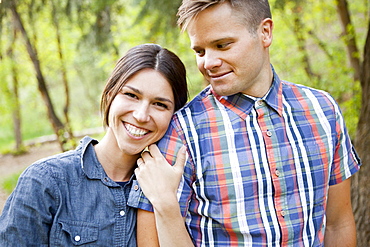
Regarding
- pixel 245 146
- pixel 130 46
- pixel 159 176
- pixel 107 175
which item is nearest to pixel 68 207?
pixel 107 175

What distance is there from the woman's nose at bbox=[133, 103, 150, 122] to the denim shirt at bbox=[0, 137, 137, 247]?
0.32 m

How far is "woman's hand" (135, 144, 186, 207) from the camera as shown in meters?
1.74

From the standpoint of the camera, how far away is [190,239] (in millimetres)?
1794

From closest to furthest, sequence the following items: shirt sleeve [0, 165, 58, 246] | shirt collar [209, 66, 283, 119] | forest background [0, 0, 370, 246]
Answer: shirt sleeve [0, 165, 58, 246] < shirt collar [209, 66, 283, 119] < forest background [0, 0, 370, 246]

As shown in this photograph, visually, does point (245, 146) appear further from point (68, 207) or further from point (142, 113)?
point (68, 207)

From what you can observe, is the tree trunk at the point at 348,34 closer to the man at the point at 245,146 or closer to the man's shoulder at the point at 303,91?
the man's shoulder at the point at 303,91

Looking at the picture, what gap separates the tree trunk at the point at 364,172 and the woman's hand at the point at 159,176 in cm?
175

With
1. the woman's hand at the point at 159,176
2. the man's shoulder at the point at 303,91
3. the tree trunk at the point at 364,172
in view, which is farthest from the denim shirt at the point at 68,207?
the tree trunk at the point at 364,172

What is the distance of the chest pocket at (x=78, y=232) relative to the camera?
1766 millimetres

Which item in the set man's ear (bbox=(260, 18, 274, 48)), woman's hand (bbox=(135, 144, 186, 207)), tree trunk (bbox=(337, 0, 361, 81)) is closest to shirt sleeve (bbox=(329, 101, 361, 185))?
man's ear (bbox=(260, 18, 274, 48))

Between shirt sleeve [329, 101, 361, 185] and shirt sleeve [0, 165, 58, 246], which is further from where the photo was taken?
shirt sleeve [329, 101, 361, 185]

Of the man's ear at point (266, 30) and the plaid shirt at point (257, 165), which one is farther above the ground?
the man's ear at point (266, 30)

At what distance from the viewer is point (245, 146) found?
186 cm

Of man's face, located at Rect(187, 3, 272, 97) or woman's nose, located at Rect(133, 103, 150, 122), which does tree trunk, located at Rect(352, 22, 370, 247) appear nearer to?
man's face, located at Rect(187, 3, 272, 97)
